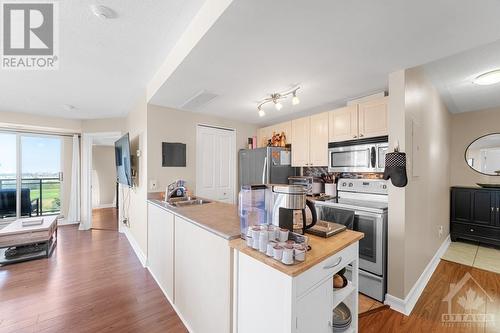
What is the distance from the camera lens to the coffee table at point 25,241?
9.55ft

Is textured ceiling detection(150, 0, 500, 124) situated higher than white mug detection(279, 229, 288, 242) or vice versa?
textured ceiling detection(150, 0, 500, 124)

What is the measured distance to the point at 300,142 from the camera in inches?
133

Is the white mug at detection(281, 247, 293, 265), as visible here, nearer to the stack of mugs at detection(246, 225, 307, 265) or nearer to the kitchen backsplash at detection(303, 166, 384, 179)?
the stack of mugs at detection(246, 225, 307, 265)

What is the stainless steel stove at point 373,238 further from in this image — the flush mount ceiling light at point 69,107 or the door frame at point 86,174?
the door frame at point 86,174

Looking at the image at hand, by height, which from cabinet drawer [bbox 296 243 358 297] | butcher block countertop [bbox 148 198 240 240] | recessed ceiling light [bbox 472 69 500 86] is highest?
recessed ceiling light [bbox 472 69 500 86]

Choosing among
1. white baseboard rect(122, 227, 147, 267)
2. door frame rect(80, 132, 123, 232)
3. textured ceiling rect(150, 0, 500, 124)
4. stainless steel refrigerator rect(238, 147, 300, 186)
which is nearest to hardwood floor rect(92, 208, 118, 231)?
door frame rect(80, 132, 123, 232)

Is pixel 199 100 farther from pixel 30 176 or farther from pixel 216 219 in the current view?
pixel 30 176

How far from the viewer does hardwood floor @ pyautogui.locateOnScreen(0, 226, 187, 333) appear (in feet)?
5.87

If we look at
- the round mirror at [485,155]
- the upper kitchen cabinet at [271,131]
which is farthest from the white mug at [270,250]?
the round mirror at [485,155]

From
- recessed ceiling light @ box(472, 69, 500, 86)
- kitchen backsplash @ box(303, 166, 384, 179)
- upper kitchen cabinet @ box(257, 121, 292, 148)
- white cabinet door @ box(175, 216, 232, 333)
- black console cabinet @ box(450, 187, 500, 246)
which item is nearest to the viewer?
white cabinet door @ box(175, 216, 232, 333)

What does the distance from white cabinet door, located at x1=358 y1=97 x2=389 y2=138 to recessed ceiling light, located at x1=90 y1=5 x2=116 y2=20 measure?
262 cm

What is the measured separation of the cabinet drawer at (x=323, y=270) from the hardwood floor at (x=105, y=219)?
5070mm

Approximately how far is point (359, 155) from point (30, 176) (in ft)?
22.0

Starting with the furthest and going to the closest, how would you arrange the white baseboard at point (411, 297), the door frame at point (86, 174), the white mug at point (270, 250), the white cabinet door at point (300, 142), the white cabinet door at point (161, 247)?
the door frame at point (86, 174) → the white cabinet door at point (300, 142) → the white cabinet door at point (161, 247) → the white baseboard at point (411, 297) → the white mug at point (270, 250)
